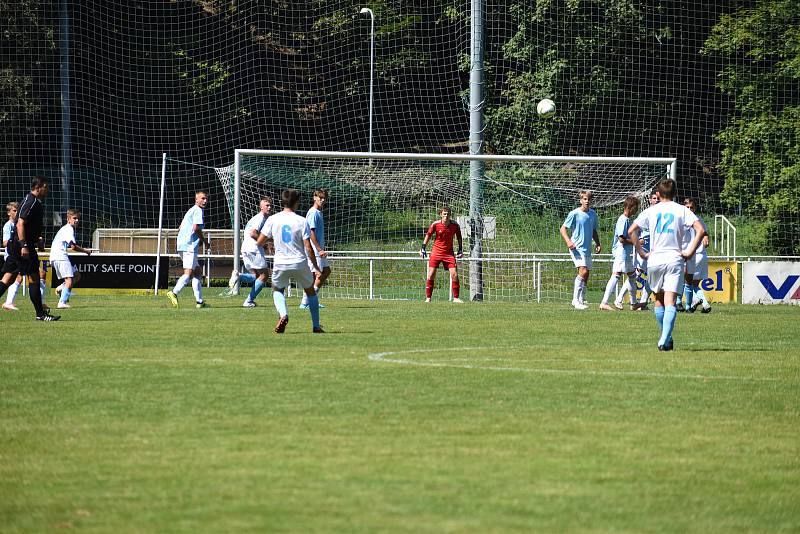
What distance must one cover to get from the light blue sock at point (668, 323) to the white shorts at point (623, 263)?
9204 mm

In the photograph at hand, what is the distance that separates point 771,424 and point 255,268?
15.5 metres

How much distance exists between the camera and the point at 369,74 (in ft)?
137

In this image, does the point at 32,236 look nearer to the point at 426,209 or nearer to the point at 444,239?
the point at 444,239

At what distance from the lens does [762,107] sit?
41.6 metres

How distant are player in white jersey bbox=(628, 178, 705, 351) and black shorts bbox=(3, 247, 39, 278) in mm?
9005

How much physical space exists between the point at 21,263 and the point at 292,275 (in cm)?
487

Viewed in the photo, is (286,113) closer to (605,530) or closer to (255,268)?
(255,268)

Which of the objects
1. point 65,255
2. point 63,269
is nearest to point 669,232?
point 63,269

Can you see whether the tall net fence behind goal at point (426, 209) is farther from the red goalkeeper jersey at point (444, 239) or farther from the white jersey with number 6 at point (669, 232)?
the white jersey with number 6 at point (669, 232)

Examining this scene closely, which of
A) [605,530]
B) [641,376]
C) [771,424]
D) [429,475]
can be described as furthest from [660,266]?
[605,530]

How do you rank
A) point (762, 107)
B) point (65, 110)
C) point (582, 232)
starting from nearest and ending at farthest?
point (582, 232) → point (65, 110) → point (762, 107)

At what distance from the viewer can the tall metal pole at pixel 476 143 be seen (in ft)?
87.8

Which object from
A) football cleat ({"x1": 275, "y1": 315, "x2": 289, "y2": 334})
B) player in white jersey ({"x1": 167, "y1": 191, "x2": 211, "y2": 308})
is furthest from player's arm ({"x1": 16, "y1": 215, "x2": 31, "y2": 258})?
player in white jersey ({"x1": 167, "y1": 191, "x2": 211, "y2": 308})

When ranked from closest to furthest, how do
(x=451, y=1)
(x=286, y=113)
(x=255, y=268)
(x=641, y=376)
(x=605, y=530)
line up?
(x=605, y=530)
(x=641, y=376)
(x=255, y=268)
(x=451, y=1)
(x=286, y=113)
